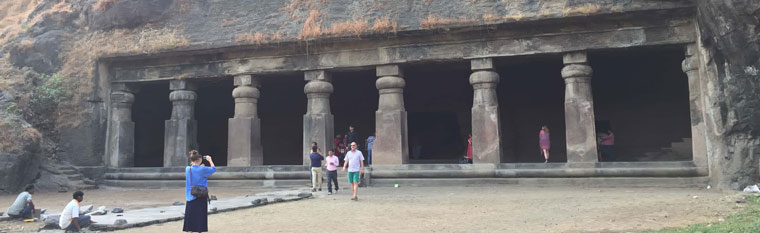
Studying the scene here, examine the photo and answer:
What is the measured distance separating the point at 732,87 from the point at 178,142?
13450mm

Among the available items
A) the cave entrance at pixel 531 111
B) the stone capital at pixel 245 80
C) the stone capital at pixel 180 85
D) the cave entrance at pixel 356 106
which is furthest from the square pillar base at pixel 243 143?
the cave entrance at pixel 531 111

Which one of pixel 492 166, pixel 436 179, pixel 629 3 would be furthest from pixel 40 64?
pixel 629 3

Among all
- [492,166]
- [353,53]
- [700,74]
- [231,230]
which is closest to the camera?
[231,230]

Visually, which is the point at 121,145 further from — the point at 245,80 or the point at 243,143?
the point at 245,80

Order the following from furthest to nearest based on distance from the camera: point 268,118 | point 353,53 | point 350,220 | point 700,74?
point 268,118
point 353,53
point 700,74
point 350,220

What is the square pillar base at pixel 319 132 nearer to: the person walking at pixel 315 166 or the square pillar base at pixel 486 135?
the person walking at pixel 315 166

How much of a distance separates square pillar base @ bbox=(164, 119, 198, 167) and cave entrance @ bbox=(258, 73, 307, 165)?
4.83 meters

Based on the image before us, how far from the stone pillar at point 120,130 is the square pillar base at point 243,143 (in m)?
3.54

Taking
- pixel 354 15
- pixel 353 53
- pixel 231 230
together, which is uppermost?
pixel 354 15

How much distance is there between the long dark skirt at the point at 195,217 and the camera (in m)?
6.38

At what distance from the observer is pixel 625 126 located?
1647 cm

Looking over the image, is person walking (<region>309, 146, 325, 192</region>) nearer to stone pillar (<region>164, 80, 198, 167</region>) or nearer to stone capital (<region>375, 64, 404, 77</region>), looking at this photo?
stone capital (<region>375, 64, 404, 77</region>)

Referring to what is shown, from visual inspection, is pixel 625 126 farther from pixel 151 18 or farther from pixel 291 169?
pixel 151 18

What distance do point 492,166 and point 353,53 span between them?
4.52 metres
